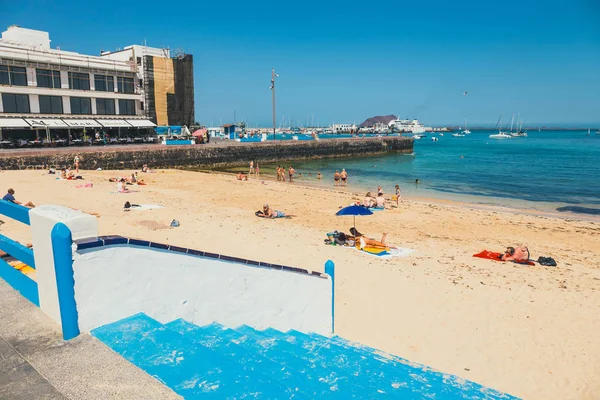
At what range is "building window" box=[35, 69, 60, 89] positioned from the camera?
123 feet

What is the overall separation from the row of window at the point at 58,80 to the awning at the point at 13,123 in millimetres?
3450

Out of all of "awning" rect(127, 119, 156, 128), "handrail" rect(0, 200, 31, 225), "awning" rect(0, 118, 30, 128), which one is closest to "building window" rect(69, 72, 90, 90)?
"awning" rect(127, 119, 156, 128)

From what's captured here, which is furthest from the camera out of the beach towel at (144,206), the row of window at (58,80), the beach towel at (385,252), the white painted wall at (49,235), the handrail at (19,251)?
the row of window at (58,80)

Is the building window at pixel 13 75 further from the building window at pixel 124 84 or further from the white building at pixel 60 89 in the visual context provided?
the building window at pixel 124 84

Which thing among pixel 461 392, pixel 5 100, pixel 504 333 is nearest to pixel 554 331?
pixel 504 333

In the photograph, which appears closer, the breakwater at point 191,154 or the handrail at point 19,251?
the handrail at point 19,251

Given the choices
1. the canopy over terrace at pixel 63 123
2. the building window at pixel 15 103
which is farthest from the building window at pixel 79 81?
the building window at pixel 15 103

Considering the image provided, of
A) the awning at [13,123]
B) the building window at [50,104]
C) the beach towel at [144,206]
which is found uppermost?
the building window at [50,104]

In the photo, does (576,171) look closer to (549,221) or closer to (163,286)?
(549,221)

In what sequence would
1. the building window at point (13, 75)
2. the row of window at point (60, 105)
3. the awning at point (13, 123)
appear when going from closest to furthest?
1. the awning at point (13, 123)
2. the building window at point (13, 75)
3. the row of window at point (60, 105)

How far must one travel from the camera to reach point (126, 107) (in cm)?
4447

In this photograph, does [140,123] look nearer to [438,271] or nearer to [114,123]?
[114,123]

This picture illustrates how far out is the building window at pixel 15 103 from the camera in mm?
35344

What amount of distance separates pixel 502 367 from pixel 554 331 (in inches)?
80.8
